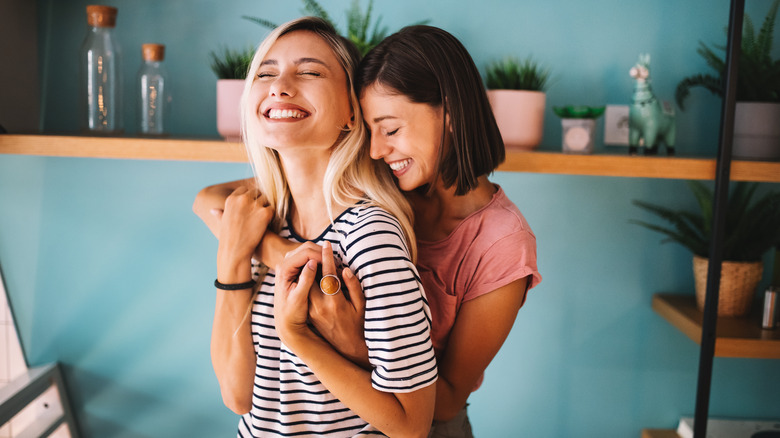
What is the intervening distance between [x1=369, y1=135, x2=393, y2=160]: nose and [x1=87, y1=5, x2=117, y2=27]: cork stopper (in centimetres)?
100

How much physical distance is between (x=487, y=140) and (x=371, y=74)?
242 mm

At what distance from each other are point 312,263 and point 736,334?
1.22 meters

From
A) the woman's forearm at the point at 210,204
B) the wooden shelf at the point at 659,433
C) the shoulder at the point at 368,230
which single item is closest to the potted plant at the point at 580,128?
the shoulder at the point at 368,230

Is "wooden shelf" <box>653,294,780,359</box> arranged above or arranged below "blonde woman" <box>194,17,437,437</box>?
below

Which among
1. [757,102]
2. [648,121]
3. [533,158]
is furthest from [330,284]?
[757,102]

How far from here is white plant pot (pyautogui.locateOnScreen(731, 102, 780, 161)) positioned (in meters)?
1.43

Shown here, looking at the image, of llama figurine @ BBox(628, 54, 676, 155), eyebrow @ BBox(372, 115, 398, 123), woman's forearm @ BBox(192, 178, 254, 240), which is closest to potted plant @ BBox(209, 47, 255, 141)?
woman's forearm @ BBox(192, 178, 254, 240)

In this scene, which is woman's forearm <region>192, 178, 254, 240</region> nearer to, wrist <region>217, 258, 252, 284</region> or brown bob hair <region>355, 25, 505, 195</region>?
wrist <region>217, 258, 252, 284</region>

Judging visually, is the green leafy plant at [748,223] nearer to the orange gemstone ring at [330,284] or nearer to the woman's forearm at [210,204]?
the orange gemstone ring at [330,284]

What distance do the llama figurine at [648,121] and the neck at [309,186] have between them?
955mm

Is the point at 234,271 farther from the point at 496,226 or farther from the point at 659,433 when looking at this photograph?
the point at 659,433

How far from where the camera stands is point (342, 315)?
35.7 inches

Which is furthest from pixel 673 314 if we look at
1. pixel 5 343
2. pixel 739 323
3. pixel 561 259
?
pixel 5 343

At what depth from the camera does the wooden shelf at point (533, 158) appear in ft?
4.60
